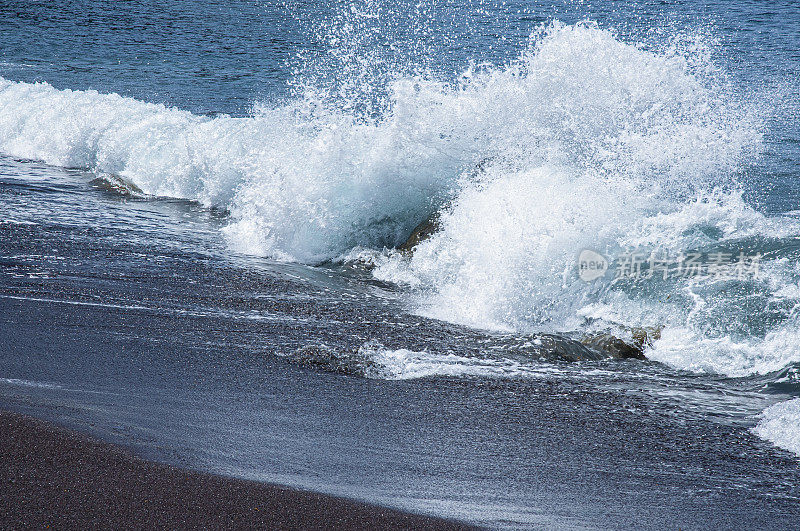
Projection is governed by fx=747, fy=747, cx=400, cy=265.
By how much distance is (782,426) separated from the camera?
408 cm

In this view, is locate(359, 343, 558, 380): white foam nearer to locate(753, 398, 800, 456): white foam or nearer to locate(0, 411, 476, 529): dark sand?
Result: locate(753, 398, 800, 456): white foam

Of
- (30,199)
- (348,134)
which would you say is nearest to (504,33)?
(348,134)

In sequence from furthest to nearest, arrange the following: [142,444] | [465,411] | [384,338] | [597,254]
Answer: [597,254] < [384,338] < [465,411] < [142,444]

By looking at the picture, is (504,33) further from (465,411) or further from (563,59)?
(465,411)

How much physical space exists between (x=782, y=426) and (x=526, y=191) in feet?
11.7

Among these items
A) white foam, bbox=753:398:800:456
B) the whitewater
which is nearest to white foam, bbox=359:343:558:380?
the whitewater

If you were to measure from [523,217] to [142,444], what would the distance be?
4326 millimetres

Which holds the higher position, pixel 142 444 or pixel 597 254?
pixel 597 254

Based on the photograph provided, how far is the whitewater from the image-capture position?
18.7 feet

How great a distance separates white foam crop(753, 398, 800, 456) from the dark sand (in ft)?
6.62

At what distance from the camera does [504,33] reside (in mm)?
21375

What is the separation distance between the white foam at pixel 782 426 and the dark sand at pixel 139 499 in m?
Result: 2.02

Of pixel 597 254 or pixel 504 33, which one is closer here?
pixel 597 254

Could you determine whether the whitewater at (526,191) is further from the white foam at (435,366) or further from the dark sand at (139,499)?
the dark sand at (139,499)
